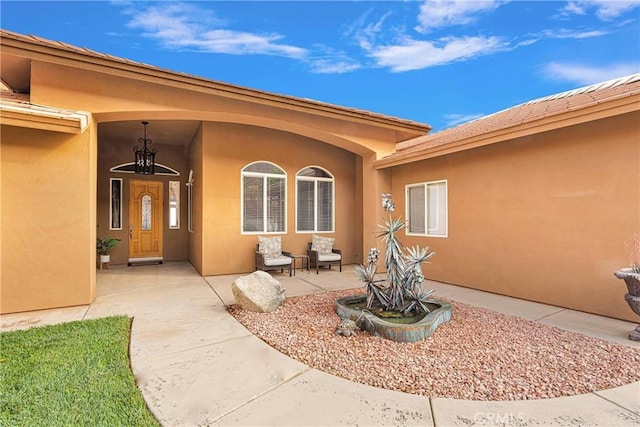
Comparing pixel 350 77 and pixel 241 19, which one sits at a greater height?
pixel 350 77

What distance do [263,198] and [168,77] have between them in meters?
3.80

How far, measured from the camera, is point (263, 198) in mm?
8492

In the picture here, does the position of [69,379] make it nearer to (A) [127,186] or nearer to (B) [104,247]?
(B) [104,247]

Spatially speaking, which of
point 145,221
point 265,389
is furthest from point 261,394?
point 145,221

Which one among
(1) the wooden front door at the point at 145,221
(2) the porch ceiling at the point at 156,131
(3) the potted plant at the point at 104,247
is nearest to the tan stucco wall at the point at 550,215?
(2) the porch ceiling at the point at 156,131

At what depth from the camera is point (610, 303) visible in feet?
15.0

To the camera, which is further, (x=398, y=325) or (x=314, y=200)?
(x=314, y=200)

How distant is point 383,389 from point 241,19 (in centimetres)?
993

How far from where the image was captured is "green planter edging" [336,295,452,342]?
358cm

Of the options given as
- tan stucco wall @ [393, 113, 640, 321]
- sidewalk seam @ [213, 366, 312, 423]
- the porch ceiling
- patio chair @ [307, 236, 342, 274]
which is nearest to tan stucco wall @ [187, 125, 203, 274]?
the porch ceiling

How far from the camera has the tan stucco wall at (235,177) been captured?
7.75 metres

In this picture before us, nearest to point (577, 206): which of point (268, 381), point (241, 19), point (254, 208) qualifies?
point (268, 381)

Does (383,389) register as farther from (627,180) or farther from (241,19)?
(241,19)

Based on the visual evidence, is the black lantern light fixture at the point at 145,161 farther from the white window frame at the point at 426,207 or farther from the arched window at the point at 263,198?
the white window frame at the point at 426,207
